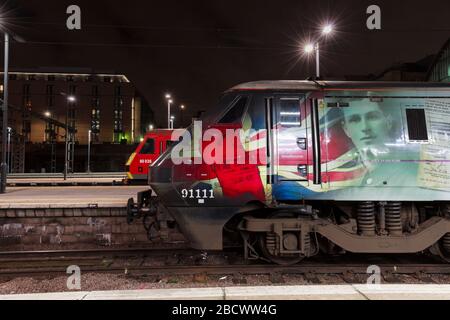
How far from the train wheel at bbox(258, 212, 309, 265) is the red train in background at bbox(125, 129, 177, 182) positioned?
1178 centimetres

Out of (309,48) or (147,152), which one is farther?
(147,152)

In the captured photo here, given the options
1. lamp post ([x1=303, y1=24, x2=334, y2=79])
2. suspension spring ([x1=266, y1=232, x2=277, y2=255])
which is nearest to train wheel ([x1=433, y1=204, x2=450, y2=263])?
suspension spring ([x1=266, y1=232, x2=277, y2=255])

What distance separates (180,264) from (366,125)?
15.8ft

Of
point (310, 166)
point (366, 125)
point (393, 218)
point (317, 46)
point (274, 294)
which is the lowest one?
point (274, 294)

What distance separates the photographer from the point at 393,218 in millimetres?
6613

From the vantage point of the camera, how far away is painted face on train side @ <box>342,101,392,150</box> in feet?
21.4

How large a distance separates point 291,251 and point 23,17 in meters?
12.4

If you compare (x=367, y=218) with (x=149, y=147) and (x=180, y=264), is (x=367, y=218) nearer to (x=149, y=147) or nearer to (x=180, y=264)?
(x=180, y=264)

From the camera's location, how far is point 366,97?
21.8 ft

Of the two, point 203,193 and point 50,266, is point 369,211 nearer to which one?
point 203,193

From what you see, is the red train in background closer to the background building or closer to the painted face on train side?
the painted face on train side

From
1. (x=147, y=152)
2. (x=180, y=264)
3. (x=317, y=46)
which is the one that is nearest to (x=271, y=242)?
(x=180, y=264)
